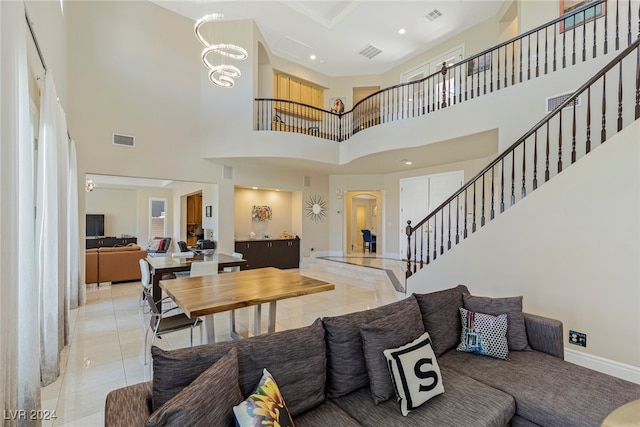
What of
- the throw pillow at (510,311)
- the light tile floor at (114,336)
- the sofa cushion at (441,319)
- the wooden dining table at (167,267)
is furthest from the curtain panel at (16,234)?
the throw pillow at (510,311)

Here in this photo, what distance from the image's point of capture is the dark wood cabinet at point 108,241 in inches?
396

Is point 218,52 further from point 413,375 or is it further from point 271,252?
point 271,252

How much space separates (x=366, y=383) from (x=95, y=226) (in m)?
11.9

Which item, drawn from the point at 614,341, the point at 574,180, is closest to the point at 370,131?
the point at 574,180

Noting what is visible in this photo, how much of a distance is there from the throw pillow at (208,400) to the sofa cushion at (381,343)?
2.61 ft

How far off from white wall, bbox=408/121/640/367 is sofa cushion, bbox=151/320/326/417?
2.74m

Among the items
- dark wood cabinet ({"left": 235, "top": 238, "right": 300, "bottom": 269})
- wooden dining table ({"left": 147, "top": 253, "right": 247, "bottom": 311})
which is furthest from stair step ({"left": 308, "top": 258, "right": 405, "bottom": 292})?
wooden dining table ({"left": 147, "top": 253, "right": 247, "bottom": 311})

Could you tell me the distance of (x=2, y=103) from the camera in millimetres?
1462

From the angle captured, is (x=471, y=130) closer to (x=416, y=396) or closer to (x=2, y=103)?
(x=416, y=396)

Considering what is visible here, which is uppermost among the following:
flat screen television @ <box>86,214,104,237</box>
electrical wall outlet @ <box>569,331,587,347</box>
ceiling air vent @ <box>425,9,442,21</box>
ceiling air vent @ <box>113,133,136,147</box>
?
ceiling air vent @ <box>425,9,442,21</box>

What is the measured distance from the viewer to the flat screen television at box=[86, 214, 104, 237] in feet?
33.7

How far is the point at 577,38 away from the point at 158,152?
7917 millimetres

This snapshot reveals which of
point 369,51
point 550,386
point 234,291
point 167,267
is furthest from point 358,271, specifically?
point 369,51

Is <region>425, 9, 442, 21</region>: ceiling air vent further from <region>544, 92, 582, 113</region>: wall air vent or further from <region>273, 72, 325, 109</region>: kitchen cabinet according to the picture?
<region>273, 72, 325, 109</region>: kitchen cabinet
